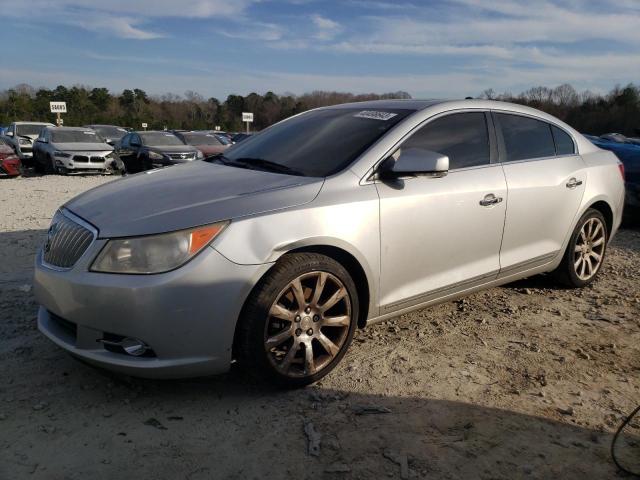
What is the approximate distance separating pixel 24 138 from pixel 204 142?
7153 millimetres

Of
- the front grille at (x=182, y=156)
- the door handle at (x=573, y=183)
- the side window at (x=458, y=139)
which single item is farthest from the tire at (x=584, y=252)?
the front grille at (x=182, y=156)

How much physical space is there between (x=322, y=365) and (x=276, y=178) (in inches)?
44.0

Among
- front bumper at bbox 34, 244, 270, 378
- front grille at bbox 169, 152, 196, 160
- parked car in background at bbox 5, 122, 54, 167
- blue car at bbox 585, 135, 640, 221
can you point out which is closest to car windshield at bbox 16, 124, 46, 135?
parked car in background at bbox 5, 122, 54, 167

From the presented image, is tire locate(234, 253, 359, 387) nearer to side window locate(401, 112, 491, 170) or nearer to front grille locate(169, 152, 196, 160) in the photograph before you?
side window locate(401, 112, 491, 170)

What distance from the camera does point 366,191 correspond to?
3.14 metres

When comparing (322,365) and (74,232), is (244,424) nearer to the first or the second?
(322,365)

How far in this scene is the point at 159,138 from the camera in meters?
15.3

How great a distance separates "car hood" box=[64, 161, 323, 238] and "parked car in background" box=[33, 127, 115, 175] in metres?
11.9

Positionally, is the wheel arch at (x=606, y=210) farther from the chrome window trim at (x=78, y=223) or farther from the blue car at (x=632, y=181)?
the chrome window trim at (x=78, y=223)

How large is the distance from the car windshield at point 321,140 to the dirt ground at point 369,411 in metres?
1.25

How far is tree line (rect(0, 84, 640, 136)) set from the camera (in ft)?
158

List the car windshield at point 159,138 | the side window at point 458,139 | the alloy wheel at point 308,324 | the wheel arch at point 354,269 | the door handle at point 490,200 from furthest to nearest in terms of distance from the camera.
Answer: the car windshield at point 159,138 → the door handle at point 490,200 → the side window at point 458,139 → the wheel arch at point 354,269 → the alloy wheel at point 308,324

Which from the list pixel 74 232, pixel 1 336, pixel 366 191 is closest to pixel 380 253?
pixel 366 191

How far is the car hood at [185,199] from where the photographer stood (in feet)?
8.79
